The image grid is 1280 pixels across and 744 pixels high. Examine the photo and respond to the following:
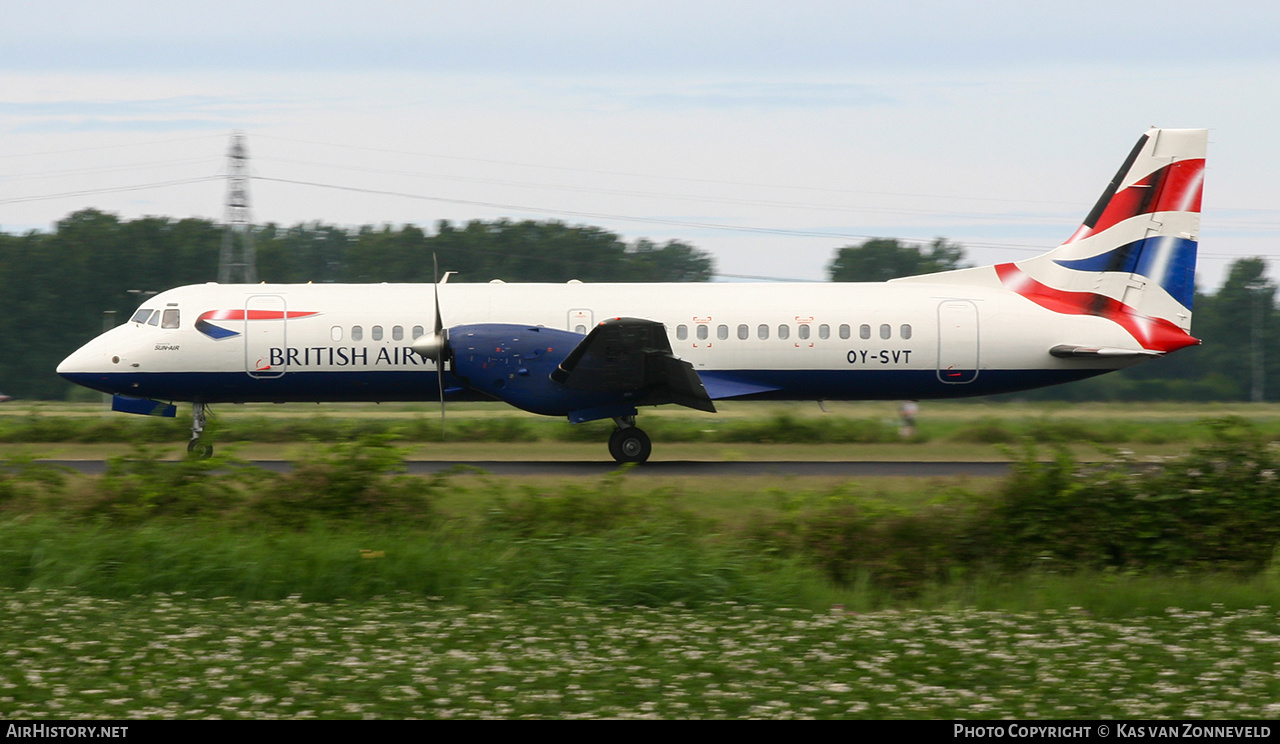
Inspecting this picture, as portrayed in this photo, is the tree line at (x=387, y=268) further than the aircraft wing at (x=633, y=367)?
Yes

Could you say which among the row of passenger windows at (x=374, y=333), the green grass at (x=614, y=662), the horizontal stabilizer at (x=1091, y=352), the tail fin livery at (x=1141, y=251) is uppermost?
the tail fin livery at (x=1141, y=251)

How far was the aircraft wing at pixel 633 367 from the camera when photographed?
16.2 m

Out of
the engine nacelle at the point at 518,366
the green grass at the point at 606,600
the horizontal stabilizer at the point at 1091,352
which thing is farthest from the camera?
the horizontal stabilizer at the point at 1091,352

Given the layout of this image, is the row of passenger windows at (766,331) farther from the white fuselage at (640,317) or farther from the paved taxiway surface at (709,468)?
the paved taxiway surface at (709,468)

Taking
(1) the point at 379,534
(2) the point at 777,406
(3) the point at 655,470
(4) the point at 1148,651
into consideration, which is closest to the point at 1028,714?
(4) the point at 1148,651

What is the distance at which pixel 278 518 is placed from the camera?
423 inches

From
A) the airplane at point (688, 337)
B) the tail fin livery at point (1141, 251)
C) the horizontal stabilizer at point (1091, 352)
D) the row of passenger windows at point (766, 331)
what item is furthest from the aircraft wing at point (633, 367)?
the horizontal stabilizer at point (1091, 352)

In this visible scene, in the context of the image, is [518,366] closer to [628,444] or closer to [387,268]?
[628,444]

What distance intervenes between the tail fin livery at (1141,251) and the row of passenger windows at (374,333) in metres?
9.25

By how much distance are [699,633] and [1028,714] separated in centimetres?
240

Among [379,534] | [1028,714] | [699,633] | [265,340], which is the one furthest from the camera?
[265,340]

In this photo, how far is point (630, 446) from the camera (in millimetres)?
17781

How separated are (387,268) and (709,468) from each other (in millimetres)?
37397
